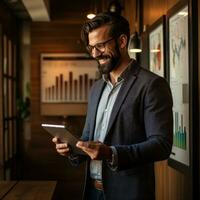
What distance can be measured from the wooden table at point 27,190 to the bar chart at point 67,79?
3863mm

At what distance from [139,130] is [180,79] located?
2.46 ft

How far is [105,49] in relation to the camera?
1.80m

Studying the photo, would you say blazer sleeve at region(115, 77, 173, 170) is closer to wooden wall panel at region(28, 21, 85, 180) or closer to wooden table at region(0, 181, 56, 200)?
wooden table at region(0, 181, 56, 200)

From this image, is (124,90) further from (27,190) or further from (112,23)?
(27,190)

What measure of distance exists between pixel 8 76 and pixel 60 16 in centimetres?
121

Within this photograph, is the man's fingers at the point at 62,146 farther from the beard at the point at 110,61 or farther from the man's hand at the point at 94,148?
the beard at the point at 110,61

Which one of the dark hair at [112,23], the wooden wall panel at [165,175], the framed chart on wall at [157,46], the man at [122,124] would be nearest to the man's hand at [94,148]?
the man at [122,124]

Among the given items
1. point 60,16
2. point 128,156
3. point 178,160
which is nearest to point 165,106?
point 128,156

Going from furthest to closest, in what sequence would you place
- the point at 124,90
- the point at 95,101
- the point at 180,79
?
the point at 180,79
the point at 95,101
the point at 124,90

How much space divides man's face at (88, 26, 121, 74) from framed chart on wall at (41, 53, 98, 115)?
4911 mm

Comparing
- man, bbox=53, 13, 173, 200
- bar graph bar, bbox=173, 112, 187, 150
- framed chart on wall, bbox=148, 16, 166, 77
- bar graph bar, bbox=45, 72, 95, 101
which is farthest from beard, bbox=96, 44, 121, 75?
bar graph bar, bbox=45, 72, 95, 101

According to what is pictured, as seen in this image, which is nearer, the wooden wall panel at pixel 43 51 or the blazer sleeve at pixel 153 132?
the blazer sleeve at pixel 153 132

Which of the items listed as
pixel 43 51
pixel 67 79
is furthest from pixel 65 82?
pixel 43 51

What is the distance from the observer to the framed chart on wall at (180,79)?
226cm
